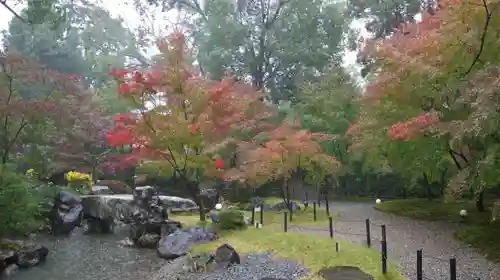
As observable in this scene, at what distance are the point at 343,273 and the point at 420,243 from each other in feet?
11.8

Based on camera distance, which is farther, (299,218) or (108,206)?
(108,206)

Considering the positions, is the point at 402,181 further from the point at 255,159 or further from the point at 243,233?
the point at 243,233

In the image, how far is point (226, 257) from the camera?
10023 millimetres

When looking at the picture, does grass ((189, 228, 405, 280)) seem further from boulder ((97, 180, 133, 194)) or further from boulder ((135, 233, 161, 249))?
boulder ((97, 180, 133, 194))

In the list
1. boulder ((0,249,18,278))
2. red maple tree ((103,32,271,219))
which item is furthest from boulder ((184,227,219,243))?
boulder ((0,249,18,278))

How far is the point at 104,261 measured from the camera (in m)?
12.2

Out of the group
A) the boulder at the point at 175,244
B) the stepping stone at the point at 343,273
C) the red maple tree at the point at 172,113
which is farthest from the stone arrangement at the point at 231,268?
the red maple tree at the point at 172,113

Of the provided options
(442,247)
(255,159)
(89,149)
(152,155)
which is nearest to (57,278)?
(152,155)

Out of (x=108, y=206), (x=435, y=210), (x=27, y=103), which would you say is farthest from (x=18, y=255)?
(x=435, y=210)

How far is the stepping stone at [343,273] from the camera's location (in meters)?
7.93

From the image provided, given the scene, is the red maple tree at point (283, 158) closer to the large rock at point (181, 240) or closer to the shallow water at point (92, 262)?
the large rock at point (181, 240)

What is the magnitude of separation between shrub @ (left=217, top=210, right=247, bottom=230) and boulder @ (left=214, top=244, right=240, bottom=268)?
11.0 ft

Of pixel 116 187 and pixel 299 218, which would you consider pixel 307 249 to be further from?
pixel 116 187

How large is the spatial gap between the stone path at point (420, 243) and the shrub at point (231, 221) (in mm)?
1646
